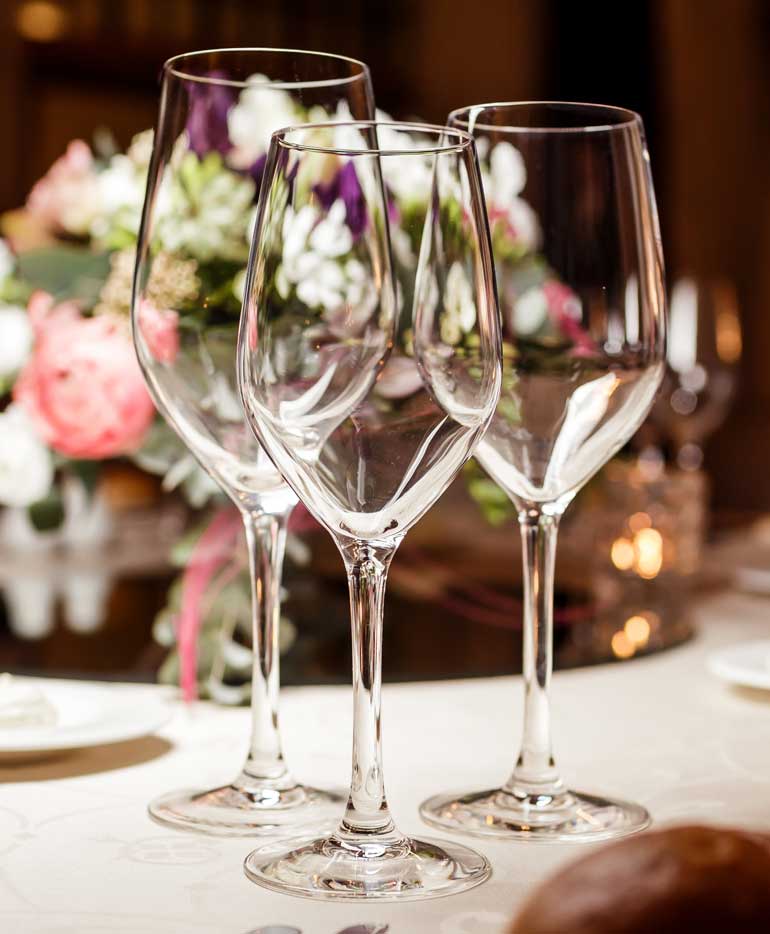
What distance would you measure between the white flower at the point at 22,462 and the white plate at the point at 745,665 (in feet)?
1.66

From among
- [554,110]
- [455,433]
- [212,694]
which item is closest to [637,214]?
[554,110]

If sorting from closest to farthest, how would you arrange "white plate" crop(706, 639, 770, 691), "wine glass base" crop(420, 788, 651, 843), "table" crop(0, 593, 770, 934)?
"table" crop(0, 593, 770, 934) < "wine glass base" crop(420, 788, 651, 843) < "white plate" crop(706, 639, 770, 691)

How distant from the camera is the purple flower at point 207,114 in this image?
2.15ft

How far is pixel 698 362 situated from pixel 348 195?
46.4 inches

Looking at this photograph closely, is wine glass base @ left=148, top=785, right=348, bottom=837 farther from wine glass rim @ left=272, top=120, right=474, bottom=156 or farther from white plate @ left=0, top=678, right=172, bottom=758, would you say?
wine glass rim @ left=272, top=120, right=474, bottom=156

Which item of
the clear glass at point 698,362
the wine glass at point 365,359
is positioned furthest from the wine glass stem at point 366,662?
the clear glass at point 698,362

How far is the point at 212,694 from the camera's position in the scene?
893mm

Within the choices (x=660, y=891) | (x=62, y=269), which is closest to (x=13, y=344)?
(x=62, y=269)

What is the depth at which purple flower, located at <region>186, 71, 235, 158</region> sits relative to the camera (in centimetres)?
66

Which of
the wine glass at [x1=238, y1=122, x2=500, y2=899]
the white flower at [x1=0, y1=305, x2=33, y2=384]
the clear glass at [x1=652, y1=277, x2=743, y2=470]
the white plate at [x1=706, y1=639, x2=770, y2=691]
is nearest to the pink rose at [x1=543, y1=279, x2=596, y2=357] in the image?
the wine glass at [x1=238, y1=122, x2=500, y2=899]

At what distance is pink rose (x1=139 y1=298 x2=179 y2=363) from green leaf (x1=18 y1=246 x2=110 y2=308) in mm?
471

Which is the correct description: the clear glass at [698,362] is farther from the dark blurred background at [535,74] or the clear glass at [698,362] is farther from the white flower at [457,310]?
the dark blurred background at [535,74]

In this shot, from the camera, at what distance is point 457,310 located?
1.67 feet

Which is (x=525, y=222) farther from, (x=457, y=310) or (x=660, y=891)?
(x=660, y=891)
